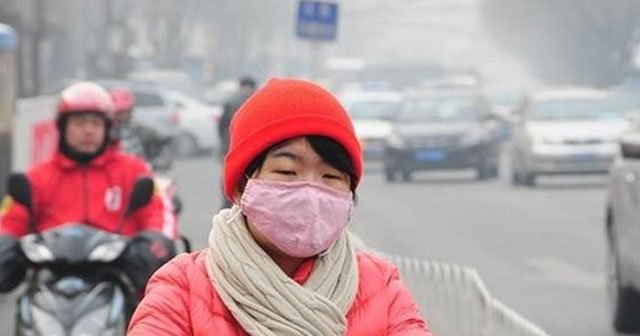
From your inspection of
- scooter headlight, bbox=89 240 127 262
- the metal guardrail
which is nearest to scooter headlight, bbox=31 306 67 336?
scooter headlight, bbox=89 240 127 262

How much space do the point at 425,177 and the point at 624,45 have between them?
170 feet

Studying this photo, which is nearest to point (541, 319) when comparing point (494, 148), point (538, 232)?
point (538, 232)

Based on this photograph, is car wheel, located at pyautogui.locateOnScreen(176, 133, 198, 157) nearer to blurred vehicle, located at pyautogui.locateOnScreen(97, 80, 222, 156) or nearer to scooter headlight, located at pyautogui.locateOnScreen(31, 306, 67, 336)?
blurred vehicle, located at pyautogui.locateOnScreen(97, 80, 222, 156)

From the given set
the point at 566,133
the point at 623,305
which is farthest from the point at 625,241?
the point at 566,133

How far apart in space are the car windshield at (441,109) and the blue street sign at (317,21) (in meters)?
8.69

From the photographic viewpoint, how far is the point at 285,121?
144 inches

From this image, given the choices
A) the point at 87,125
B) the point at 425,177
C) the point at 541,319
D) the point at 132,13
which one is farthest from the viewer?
the point at 132,13

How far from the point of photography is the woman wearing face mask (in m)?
3.59

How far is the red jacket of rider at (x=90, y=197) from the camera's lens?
338 inches

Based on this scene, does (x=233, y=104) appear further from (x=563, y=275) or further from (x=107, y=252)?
(x=107, y=252)

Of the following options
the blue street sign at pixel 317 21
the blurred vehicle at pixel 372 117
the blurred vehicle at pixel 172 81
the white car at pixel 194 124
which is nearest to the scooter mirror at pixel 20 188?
the blue street sign at pixel 317 21

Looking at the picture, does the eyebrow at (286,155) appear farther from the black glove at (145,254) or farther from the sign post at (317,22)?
the sign post at (317,22)

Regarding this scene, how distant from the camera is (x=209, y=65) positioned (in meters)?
96.3

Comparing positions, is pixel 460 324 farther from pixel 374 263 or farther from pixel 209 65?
pixel 209 65
